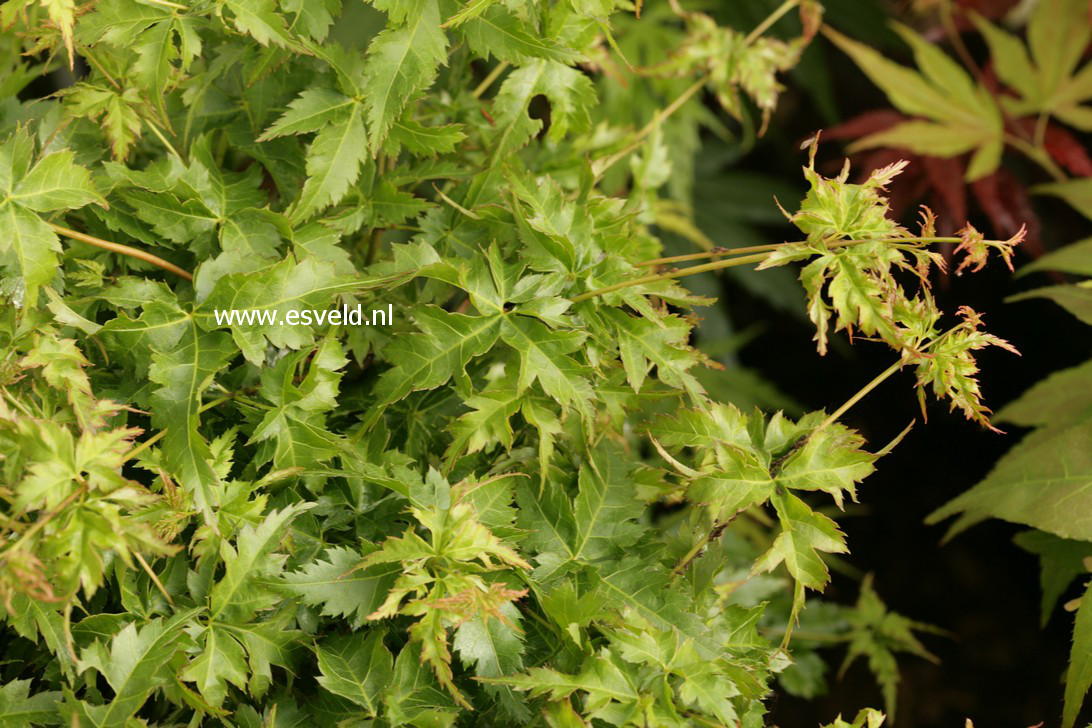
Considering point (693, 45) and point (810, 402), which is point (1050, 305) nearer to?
point (810, 402)

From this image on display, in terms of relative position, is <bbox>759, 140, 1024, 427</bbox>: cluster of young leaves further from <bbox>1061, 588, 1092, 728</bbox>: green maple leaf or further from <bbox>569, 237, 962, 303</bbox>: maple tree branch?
<bbox>1061, 588, 1092, 728</bbox>: green maple leaf

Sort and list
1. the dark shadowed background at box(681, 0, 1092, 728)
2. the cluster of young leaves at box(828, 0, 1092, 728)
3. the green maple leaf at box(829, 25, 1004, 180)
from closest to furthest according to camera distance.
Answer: the cluster of young leaves at box(828, 0, 1092, 728) → the green maple leaf at box(829, 25, 1004, 180) → the dark shadowed background at box(681, 0, 1092, 728)

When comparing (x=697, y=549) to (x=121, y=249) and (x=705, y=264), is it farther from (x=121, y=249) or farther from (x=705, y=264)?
(x=121, y=249)

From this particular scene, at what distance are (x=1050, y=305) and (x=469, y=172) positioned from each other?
1010 mm

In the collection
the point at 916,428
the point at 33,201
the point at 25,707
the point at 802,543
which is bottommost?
the point at 916,428

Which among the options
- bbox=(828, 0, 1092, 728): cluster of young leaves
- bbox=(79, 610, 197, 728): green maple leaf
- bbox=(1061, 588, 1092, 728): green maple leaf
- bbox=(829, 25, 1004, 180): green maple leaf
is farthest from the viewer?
bbox=(829, 25, 1004, 180): green maple leaf

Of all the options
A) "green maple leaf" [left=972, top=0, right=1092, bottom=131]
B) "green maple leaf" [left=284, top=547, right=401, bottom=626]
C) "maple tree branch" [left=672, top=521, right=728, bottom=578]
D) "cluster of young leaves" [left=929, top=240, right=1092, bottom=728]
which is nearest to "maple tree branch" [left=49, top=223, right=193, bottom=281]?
"green maple leaf" [left=284, top=547, right=401, bottom=626]

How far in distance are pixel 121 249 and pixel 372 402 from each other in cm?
19

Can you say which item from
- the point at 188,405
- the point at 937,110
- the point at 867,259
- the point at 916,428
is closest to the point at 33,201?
the point at 188,405

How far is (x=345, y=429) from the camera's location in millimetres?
625

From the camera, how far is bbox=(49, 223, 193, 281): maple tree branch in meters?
0.55

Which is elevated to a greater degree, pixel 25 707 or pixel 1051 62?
pixel 1051 62

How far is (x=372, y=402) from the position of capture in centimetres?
61

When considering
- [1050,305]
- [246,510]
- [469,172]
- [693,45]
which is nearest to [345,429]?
[246,510]
